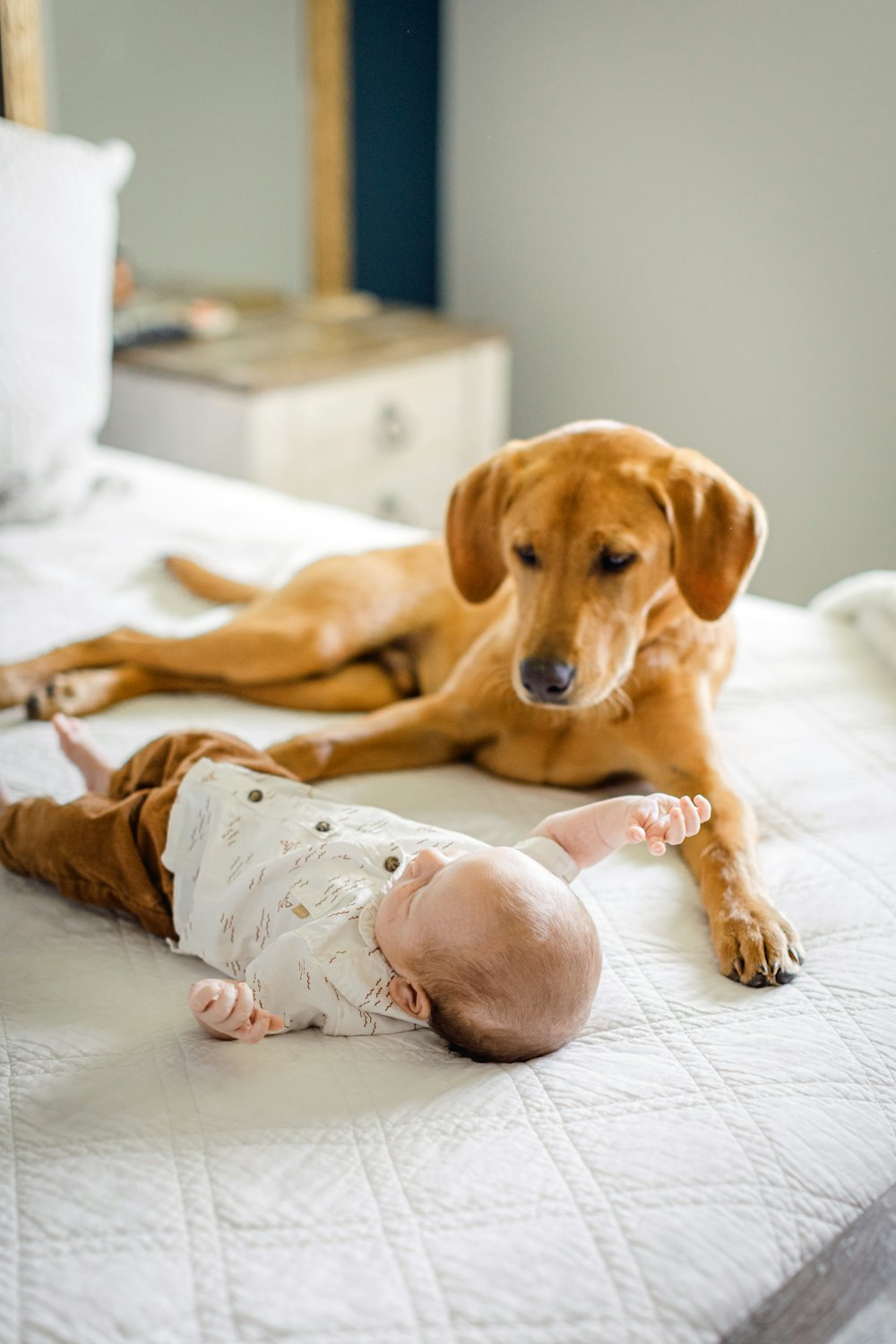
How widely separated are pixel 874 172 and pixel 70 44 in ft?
5.28

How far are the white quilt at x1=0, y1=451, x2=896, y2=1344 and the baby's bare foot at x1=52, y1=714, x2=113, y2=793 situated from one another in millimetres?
141

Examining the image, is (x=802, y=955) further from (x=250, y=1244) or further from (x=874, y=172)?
(x=874, y=172)

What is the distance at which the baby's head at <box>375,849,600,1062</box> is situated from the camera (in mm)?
939

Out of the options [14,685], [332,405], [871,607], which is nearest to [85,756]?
[14,685]

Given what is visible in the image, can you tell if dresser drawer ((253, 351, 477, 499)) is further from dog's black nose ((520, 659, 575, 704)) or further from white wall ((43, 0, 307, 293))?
dog's black nose ((520, 659, 575, 704))

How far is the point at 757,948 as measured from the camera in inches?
42.8

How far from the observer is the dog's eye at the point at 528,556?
139 centimetres

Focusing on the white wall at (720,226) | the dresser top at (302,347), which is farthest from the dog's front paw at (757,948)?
the dresser top at (302,347)

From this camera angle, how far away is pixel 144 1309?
2.44ft

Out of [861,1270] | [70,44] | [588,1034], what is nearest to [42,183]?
[70,44]

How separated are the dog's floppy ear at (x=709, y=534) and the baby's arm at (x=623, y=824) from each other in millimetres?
344

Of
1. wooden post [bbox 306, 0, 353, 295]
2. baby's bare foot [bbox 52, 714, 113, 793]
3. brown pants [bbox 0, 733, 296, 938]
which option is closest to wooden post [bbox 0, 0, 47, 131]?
wooden post [bbox 306, 0, 353, 295]

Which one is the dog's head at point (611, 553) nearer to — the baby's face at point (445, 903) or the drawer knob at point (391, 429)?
the baby's face at point (445, 903)

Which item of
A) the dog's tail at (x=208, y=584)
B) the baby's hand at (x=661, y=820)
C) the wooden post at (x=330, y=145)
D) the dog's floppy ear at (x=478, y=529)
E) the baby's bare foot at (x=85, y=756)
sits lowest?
the dog's tail at (x=208, y=584)
